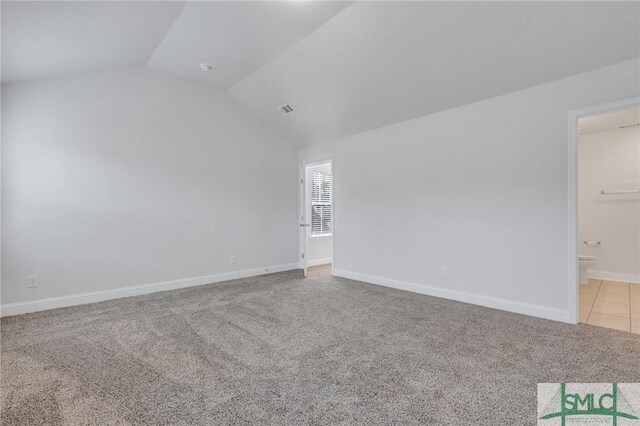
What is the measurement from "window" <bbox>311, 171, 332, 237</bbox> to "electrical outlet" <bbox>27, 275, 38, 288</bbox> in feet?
14.5

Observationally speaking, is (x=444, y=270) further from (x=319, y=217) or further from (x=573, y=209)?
(x=319, y=217)

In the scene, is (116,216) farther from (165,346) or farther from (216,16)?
(216,16)

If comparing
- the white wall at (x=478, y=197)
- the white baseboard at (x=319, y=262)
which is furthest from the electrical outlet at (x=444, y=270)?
the white baseboard at (x=319, y=262)

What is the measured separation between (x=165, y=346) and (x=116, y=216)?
2.37m

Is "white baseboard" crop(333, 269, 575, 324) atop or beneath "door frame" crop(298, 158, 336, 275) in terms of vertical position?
beneath

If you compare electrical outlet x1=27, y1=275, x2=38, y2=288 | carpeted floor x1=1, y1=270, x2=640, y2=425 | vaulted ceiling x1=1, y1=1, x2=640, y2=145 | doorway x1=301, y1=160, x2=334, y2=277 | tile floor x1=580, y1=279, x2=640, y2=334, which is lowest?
carpeted floor x1=1, y1=270, x2=640, y2=425

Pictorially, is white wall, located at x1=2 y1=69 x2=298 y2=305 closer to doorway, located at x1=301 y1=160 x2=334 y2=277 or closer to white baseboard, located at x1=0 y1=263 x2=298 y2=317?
white baseboard, located at x1=0 y1=263 x2=298 y2=317

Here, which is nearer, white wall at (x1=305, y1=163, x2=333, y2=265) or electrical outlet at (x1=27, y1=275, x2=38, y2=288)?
electrical outlet at (x1=27, y1=275, x2=38, y2=288)

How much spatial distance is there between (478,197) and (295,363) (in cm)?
286

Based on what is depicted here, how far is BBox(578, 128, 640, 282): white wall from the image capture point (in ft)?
15.7

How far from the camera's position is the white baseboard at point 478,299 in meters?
3.19

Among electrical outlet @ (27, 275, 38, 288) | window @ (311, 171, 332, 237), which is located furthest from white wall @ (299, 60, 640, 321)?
electrical outlet @ (27, 275, 38, 288)

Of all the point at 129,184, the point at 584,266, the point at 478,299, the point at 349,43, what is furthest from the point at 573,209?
the point at 129,184

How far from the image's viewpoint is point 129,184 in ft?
14.2
